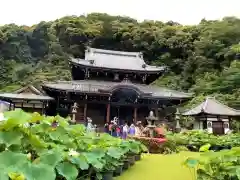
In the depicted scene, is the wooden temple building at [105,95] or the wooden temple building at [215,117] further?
the wooden temple building at [215,117]

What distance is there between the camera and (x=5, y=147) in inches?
92.4

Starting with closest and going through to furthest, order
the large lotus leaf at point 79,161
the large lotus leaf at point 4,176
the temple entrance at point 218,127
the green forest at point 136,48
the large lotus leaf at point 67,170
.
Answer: the large lotus leaf at point 4,176, the large lotus leaf at point 67,170, the large lotus leaf at point 79,161, the temple entrance at point 218,127, the green forest at point 136,48

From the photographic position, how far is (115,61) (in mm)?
25109

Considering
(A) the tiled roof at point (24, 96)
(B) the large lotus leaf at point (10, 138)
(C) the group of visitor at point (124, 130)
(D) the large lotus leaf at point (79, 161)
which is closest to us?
(B) the large lotus leaf at point (10, 138)

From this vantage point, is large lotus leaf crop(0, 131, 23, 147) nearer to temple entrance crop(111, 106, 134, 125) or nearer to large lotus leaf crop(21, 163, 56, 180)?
large lotus leaf crop(21, 163, 56, 180)

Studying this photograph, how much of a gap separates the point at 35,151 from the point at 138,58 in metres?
24.4

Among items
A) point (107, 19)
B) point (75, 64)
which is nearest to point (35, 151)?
point (75, 64)

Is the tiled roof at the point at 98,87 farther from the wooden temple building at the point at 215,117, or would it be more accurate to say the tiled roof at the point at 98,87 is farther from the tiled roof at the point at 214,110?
the wooden temple building at the point at 215,117

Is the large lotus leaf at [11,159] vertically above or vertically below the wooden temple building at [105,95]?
above

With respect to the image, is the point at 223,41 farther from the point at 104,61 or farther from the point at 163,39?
the point at 104,61

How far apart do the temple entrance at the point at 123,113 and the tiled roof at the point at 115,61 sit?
113 inches

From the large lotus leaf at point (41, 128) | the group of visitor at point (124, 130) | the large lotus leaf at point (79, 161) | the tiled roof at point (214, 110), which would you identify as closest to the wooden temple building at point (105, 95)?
the tiled roof at point (214, 110)

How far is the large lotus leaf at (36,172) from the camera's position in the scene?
1922mm

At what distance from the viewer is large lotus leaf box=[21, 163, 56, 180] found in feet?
6.31
